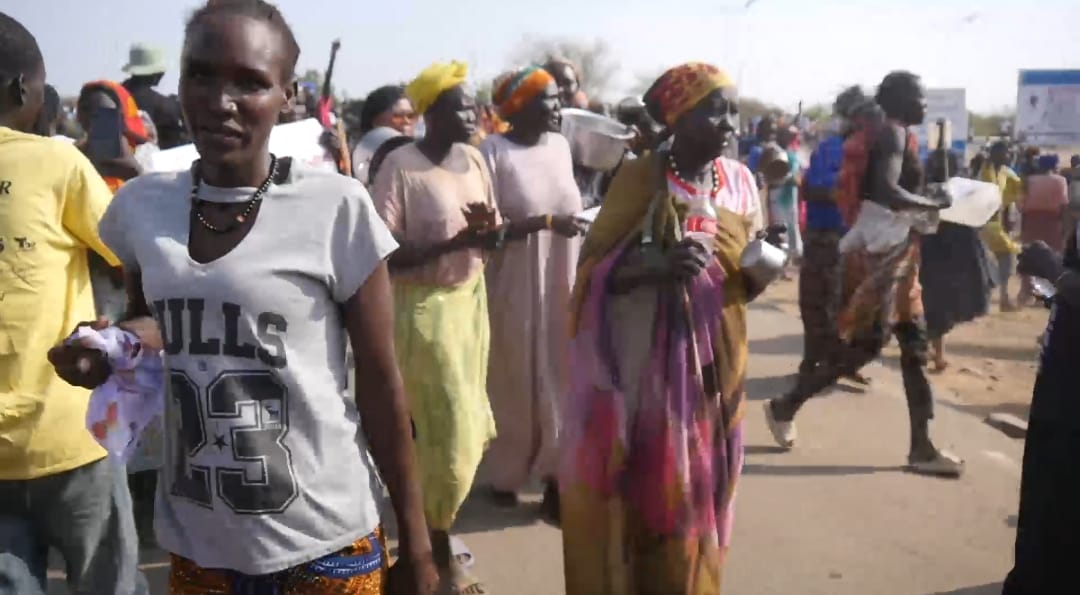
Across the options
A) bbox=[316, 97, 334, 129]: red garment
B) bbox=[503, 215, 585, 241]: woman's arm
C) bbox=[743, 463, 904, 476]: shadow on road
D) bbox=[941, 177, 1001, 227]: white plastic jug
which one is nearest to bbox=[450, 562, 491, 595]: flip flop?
bbox=[503, 215, 585, 241]: woman's arm

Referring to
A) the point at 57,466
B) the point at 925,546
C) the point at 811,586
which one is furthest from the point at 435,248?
the point at 925,546

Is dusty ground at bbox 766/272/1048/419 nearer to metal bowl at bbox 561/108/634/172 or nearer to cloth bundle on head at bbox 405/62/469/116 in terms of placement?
metal bowl at bbox 561/108/634/172

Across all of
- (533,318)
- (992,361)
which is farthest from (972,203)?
(992,361)

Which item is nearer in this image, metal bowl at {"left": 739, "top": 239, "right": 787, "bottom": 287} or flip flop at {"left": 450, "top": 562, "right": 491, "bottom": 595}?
metal bowl at {"left": 739, "top": 239, "right": 787, "bottom": 287}

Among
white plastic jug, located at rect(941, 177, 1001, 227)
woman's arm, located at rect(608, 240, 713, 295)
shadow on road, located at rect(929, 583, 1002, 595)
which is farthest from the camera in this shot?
white plastic jug, located at rect(941, 177, 1001, 227)

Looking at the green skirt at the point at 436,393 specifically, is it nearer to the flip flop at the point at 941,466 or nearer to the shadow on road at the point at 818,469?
the shadow on road at the point at 818,469

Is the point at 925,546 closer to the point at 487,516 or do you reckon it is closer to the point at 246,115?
the point at 487,516

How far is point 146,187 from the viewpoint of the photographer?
6.16 ft

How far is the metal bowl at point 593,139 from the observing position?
17.8 ft

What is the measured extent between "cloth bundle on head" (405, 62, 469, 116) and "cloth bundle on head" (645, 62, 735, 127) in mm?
1038

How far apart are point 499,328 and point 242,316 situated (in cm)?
305

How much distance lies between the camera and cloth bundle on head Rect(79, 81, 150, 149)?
412 cm

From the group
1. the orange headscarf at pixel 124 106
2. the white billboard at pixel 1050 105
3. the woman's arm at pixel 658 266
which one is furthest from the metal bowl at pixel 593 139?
the white billboard at pixel 1050 105

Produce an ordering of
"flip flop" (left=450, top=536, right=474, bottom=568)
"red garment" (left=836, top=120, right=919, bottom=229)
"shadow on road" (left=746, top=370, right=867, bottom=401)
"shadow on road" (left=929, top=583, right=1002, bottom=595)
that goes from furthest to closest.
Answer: "shadow on road" (left=746, top=370, right=867, bottom=401), "red garment" (left=836, top=120, right=919, bottom=229), "flip flop" (left=450, top=536, right=474, bottom=568), "shadow on road" (left=929, top=583, right=1002, bottom=595)
